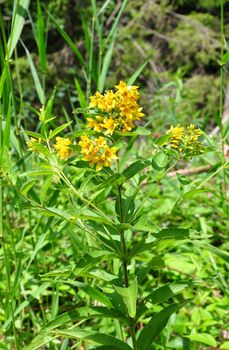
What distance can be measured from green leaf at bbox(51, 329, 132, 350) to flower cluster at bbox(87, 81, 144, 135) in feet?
1.16

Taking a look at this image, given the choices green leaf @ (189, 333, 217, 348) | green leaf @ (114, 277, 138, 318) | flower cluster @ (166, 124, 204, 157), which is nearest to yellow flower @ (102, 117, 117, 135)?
flower cluster @ (166, 124, 204, 157)

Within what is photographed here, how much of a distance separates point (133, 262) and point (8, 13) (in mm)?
3103

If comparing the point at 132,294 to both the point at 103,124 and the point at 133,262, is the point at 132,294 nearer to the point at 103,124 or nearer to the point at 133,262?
the point at 103,124

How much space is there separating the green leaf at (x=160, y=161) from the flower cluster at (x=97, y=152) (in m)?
0.08

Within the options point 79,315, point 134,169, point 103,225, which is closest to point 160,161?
point 134,169

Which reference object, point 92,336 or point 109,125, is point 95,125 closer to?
point 109,125

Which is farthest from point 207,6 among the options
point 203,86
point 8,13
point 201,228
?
point 201,228

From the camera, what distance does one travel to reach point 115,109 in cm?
90

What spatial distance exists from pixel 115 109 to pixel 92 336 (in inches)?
15.8

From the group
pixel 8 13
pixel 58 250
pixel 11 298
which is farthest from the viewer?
pixel 8 13

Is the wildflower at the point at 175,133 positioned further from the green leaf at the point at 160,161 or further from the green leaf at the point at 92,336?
the green leaf at the point at 92,336

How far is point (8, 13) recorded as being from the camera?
4133mm

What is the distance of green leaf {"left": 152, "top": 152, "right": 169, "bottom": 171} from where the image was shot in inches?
36.0

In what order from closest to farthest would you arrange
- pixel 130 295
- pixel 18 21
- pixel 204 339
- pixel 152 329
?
1. pixel 130 295
2. pixel 152 329
3. pixel 18 21
4. pixel 204 339
